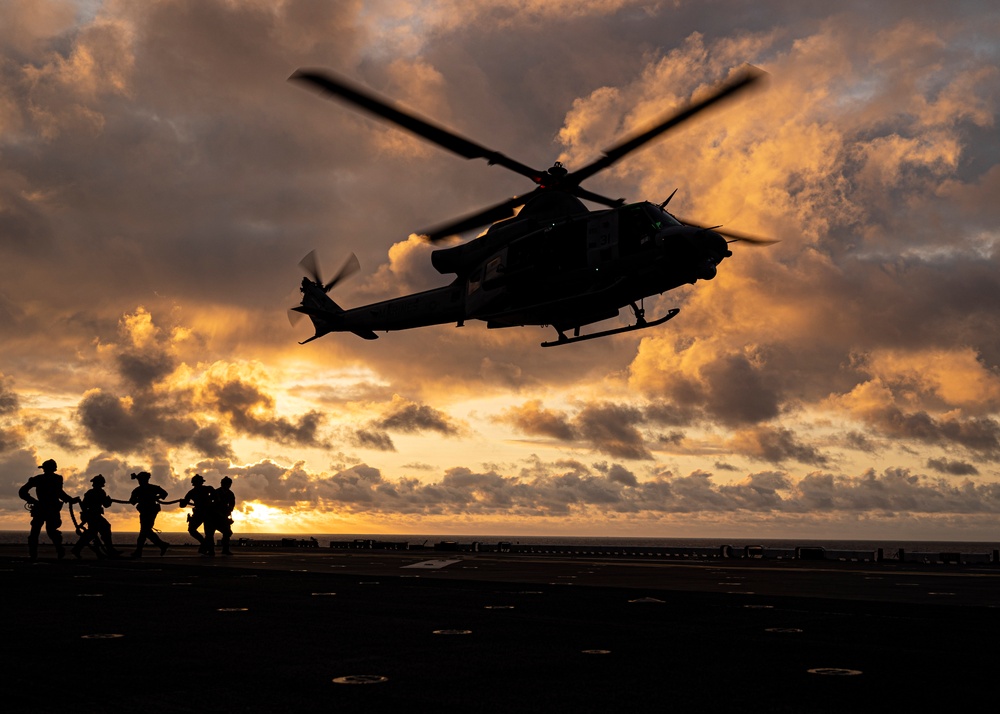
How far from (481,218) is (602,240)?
4.66 meters

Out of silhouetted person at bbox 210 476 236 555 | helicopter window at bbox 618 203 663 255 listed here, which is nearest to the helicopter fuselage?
helicopter window at bbox 618 203 663 255

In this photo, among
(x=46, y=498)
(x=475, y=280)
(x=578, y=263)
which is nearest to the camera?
(x=46, y=498)

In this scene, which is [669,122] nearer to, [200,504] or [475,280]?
[475,280]

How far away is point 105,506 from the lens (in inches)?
899

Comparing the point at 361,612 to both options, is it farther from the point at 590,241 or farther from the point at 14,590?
the point at 590,241

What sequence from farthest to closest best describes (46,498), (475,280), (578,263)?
(475,280) < (578,263) < (46,498)

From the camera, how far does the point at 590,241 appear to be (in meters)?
23.9

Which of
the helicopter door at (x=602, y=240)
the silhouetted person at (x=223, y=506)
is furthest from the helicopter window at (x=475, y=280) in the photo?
the silhouetted person at (x=223, y=506)

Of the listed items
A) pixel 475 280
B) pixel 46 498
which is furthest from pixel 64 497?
pixel 475 280

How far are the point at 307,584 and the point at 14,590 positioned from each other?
170 inches

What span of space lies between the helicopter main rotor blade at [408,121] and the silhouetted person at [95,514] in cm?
1167

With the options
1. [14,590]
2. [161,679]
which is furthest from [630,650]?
[14,590]

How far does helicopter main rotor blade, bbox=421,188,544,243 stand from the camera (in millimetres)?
26406

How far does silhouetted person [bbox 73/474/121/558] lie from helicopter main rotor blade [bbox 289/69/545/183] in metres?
11.7
